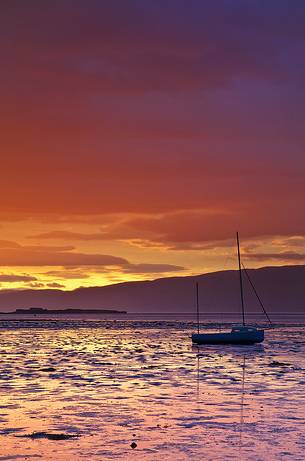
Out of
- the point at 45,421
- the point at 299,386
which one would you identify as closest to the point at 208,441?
the point at 45,421

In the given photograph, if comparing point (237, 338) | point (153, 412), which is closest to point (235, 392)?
point (153, 412)

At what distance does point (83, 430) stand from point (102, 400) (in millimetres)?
7534

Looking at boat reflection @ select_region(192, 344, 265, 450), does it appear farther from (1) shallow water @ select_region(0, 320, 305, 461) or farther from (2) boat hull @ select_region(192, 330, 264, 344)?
(2) boat hull @ select_region(192, 330, 264, 344)

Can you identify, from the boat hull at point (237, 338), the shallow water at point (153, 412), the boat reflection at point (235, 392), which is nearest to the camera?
the shallow water at point (153, 412)

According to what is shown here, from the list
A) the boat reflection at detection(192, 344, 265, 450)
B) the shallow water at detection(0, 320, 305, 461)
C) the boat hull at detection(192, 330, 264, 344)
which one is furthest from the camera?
the boat hull at detection(192, 330, 264, 344)

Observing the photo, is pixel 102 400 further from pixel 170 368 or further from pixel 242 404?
pixel 170 368

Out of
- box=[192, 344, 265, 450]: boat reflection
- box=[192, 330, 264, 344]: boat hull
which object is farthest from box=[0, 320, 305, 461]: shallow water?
box=[192, 330, 264, 344]: boat hull

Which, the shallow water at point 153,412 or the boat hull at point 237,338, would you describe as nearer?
the shallow water at point 153,412

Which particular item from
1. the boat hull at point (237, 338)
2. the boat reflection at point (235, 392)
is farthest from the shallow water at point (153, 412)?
the boat hull at point (237, 338)

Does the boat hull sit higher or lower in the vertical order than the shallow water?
higher

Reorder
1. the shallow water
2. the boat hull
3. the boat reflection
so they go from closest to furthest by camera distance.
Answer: the shallow water → the boat reflection → the boat hull

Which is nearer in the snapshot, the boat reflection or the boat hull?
the boat reflection

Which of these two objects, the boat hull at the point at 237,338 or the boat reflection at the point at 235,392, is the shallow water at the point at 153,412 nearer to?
the boat reflection at the point at 235,392

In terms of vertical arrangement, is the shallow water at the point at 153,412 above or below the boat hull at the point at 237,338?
below
